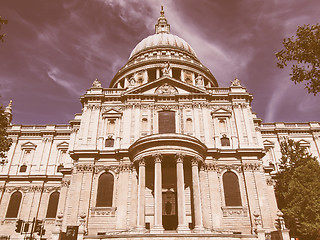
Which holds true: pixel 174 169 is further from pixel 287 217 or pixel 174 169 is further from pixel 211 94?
pixel 287 217

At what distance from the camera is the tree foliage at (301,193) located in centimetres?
2614

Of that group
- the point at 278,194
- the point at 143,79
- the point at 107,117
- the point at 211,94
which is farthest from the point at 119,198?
the point at 143,79

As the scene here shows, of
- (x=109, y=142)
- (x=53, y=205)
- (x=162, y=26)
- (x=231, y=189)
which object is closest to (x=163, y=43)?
(x=162, y=26)

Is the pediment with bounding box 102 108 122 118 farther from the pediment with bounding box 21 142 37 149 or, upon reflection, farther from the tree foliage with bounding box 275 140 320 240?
the tree foliage with bounding box 275 140 320 240

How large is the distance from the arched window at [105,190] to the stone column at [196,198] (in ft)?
30.0

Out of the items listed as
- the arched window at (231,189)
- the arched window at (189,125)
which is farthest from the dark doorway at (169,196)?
the arched window at (231,189)

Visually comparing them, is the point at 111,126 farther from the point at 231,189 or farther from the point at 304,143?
the point at 304,143

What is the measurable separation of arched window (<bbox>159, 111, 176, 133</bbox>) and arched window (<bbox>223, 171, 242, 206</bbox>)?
8244 mm

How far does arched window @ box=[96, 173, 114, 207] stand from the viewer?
27047 mm

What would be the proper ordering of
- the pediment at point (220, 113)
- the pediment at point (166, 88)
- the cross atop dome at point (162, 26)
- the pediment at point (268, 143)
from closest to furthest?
the pediment at point (220, 113), the pediment at point (166, 88), the pediment at point (268, 143), the cross atop dome at point (162, 26)

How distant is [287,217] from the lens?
28.0 m

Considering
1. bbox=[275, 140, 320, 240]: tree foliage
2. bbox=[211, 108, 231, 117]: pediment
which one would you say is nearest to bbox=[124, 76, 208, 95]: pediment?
bbox=[211, 108, 231, 117]: pediment

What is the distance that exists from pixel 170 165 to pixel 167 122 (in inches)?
237

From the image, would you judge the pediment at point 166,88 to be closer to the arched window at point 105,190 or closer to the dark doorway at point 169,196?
the dark doorway at point 169,196
